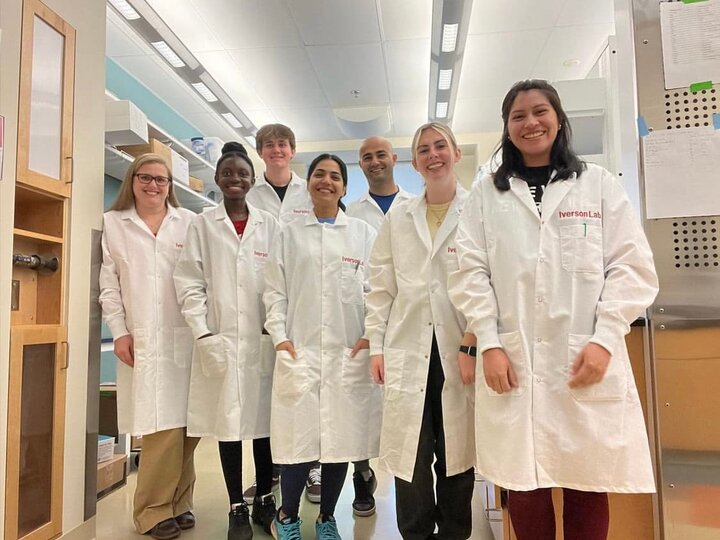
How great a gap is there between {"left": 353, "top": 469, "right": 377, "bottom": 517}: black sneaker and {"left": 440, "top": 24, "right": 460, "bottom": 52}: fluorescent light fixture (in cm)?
275

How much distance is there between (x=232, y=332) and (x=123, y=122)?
166cm

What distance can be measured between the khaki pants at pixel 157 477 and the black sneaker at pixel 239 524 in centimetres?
31

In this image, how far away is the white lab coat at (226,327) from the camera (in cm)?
186

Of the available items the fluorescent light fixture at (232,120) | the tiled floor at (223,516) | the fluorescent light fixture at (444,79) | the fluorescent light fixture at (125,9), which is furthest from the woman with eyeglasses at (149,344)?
the fluorescent light fixture at (232,120)

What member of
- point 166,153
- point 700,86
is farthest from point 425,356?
point 166,153

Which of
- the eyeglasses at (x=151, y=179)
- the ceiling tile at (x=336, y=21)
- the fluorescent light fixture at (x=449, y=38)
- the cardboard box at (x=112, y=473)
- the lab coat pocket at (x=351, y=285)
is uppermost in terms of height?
the ceiling tile at (x=336, y=21)

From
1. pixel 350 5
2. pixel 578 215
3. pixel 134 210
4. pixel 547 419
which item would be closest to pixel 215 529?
pixel 134 210

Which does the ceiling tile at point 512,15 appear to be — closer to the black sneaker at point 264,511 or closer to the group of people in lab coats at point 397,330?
the group of people in lab coats at point 397,330

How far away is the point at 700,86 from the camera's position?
1528 mm

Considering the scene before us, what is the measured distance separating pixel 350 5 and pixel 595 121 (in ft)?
5.53

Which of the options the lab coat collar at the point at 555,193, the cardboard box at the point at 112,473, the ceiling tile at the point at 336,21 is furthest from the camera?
the ceiling tile at the point at 336,21

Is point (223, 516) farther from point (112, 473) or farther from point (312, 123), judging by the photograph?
point (312, 123)

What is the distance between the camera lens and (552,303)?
1203 mm

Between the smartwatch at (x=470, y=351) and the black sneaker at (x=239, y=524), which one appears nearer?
the smartwatch at (x=470, y=351)
